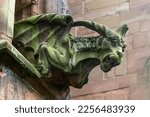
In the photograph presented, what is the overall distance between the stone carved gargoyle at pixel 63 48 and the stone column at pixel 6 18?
0.67 feet

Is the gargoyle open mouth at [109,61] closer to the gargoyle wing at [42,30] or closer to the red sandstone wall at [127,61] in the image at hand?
the gargoyle wing at [42,30]

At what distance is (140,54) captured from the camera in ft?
21.5

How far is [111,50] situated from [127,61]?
3.29 m

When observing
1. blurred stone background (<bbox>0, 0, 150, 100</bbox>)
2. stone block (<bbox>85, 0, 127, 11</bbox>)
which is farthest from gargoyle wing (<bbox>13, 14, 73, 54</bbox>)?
stone block (<bbox>85, 0, 127, 11</bbox>)

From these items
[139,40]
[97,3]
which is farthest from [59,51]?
[97,3]

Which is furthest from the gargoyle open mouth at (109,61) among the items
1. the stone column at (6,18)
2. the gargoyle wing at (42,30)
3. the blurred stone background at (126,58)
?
the blurred stone background at (126,58)

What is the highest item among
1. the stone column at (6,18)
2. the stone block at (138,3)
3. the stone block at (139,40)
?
the stone column at (6,18)

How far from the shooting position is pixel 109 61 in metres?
3.29

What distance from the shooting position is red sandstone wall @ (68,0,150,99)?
644 cm

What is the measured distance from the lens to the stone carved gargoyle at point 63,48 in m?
3.34

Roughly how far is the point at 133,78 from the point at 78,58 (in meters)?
3.15

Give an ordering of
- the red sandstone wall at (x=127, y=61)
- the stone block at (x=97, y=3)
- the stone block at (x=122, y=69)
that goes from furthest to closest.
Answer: the stone block at (x=97, y=3), the stone block at (x=122, y=69), the red sandstone wall at (x=127, y=61)

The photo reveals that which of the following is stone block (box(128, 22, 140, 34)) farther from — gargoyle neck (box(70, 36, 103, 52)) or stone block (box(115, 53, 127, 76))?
gargoyle neck (box(70, 36, 103, 52))

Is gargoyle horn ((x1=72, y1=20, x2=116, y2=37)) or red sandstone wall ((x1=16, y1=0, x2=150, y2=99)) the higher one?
gargoyle horn ((x1=72, y1=20, x2=116, y2=37))
